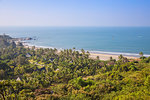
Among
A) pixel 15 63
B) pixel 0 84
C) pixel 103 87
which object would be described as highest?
pixel 0 84

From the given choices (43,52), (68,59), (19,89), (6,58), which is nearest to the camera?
(19,89)

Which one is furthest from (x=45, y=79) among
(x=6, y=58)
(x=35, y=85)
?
(x=6, y=58)

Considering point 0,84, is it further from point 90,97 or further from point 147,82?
point 147,82

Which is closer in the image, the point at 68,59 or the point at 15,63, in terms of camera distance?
the point at 15,63

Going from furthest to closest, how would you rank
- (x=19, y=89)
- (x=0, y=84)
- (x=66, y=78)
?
1. (x=66, y=78)
2. (x=19, y=89)
3. (x=0, y=84)

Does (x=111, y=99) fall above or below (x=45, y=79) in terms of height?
above

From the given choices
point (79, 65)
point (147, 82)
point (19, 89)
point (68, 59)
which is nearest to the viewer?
point (147, 82)

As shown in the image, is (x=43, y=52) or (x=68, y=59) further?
(x=43, y=52)

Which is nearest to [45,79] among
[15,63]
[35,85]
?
[35,85]

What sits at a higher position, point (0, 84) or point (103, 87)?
point (0, 84)
